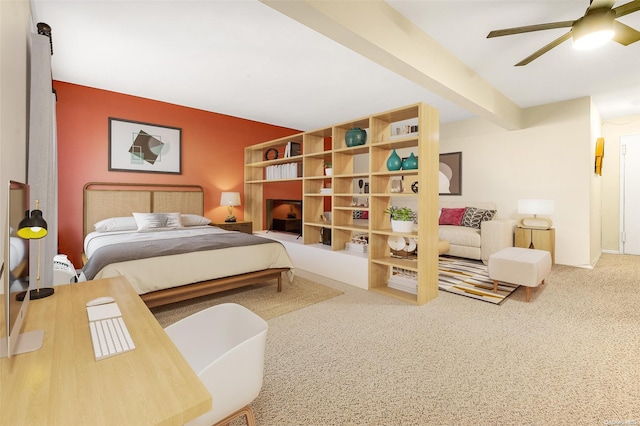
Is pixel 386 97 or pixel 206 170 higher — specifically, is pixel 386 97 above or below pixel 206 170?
above

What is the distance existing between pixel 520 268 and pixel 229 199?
168 inches

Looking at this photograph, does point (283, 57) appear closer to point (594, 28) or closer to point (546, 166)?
point (594, 28)

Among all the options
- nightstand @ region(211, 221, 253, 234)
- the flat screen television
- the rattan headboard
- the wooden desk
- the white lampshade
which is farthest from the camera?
the white lampshade

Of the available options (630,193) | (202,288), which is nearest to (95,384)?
(202,288)

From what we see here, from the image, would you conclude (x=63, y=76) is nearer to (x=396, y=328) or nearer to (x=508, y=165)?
(x=396, y=328)

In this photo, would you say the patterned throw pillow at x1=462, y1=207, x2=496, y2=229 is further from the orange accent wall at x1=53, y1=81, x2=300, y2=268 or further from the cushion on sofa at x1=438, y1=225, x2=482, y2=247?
the orange accent wall at x1=53, y1=81, x2=300, y2=268

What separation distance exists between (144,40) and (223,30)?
2.77 feet

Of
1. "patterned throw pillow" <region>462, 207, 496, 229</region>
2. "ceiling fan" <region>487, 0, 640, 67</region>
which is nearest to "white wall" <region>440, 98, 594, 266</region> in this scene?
"patterned throw pillow" <region>462, 207, 496, 229</region>

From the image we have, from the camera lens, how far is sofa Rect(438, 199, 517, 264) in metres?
4.75

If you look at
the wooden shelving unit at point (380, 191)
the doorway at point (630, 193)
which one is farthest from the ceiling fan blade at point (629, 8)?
the doorway at point (630, 193)

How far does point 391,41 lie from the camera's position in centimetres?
247

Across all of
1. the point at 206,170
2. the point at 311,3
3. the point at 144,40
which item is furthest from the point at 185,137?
the point at 311,3

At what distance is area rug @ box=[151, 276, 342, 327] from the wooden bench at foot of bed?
0.38 ft

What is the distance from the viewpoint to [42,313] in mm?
1222
